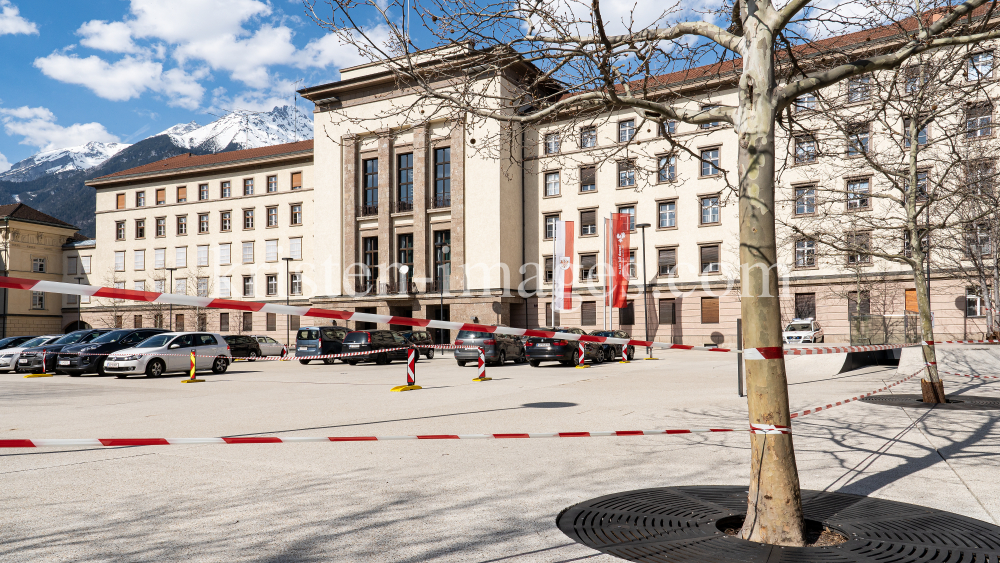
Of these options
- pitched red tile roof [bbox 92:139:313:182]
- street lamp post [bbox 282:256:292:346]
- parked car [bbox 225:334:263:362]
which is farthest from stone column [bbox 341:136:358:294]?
parked car [bbox 225:334:263:362]

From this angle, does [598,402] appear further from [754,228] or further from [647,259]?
[647,259]

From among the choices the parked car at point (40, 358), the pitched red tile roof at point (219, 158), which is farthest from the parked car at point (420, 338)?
the pitched red tile roof at point (219, 158)

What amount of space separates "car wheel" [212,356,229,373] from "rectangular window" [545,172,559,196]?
29.0 metres

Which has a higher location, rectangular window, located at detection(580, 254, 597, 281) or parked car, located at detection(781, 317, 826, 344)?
rectangular window, located at detection(580, 254, 597, 281)

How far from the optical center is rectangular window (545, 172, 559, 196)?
158ft

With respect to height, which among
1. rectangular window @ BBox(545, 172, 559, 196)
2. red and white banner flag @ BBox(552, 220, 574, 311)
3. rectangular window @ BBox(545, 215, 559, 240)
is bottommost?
red and white banner flag @ BBox(552, 220, 574, 311)

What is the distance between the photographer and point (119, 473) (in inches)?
246

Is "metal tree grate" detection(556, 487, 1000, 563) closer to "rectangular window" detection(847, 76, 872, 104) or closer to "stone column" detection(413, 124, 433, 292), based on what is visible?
"rectangular window" detection(847, 76, 872, 104)

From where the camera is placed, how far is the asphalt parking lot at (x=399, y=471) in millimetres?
4207

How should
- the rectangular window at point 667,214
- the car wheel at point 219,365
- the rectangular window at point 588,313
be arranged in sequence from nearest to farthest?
the car wheel at point 219,365, the rectangular window at point 667,214, the rectangular window at point 588,313

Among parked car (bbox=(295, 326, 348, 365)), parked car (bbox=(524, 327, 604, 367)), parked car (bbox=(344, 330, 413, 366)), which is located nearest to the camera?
parked car (bbox=(524, 327, 604, 367))

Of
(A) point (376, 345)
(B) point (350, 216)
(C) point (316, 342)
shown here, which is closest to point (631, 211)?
(B) point (350, 216)

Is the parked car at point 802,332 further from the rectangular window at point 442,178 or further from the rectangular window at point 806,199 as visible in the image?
the rectangular window at point 442,178

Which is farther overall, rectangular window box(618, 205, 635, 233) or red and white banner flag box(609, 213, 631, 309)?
rectangular window box(618, 205, 635, 233)
